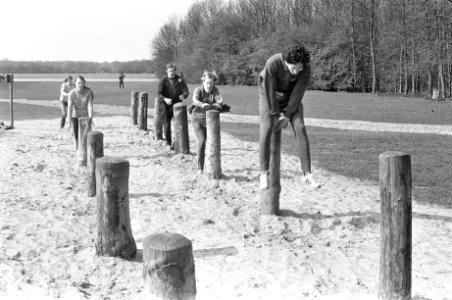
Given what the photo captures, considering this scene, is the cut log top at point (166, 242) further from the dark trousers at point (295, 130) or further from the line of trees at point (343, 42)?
the line of trees at point (343, 42)

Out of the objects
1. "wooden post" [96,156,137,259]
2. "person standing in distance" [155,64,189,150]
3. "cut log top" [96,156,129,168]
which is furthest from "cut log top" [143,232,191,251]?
"person standing in distance" [155,64,189,150]

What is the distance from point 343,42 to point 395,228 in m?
53.3

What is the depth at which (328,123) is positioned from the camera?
21.2 metres

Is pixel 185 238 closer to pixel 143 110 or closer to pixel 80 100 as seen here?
pixel 80 100

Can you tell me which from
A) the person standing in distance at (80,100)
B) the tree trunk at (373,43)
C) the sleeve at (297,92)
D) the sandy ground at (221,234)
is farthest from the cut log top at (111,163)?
the tree trunk at (373,43)

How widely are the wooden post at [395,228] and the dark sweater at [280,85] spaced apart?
203cm

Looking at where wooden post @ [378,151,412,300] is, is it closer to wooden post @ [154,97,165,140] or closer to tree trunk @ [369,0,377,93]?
wooden post @ [154,97,165,140]

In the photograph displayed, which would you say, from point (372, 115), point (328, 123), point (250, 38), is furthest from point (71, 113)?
point (250, 38)

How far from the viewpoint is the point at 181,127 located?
1177 cm

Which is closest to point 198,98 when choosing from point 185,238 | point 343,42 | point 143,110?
point 185,238

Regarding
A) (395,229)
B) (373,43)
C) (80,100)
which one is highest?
(373,43)

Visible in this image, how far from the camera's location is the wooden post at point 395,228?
478 cm

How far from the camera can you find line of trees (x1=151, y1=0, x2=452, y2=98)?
143ft

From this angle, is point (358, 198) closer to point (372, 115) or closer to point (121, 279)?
point (121, 279)
